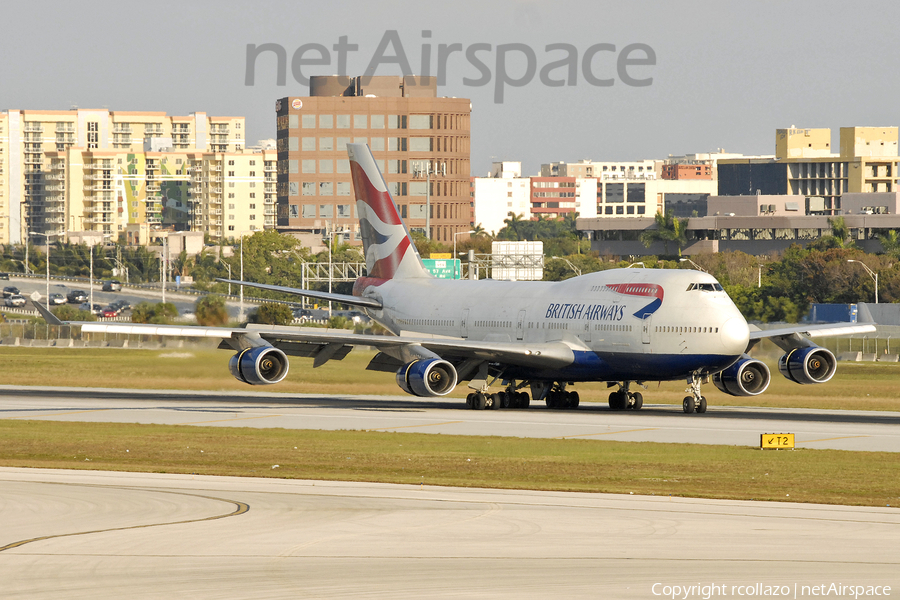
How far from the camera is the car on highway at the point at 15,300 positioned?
18455cm

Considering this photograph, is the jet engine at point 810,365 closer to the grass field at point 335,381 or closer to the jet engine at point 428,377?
the grass field at point 335,381

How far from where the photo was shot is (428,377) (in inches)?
2016

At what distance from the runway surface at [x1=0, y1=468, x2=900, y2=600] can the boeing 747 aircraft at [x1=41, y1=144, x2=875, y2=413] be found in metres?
23.0

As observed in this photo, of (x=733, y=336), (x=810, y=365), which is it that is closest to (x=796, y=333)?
(x=810, y=365)

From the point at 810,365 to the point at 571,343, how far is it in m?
10.1

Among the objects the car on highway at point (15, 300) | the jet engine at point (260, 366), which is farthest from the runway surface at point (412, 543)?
the car on highway at point (15, 300)

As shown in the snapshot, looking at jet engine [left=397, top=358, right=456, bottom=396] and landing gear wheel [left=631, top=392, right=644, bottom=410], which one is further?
landing gear wheel [left=631, top=392, right=644, bottom=410]

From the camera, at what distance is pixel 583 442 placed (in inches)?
1558

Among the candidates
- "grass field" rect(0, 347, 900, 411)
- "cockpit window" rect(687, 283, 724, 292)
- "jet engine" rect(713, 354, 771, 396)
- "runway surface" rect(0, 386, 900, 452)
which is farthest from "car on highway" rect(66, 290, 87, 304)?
"cockpit window" rect(687, 283, 724, 292)

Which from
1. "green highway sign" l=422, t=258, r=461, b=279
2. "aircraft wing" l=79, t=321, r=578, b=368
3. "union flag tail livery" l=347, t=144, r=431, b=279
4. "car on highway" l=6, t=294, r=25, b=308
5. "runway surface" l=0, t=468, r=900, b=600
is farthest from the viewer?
"car on highway" l=6, t=294, r=25, b=308

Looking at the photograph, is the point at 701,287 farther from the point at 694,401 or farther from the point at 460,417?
the point at 460,417

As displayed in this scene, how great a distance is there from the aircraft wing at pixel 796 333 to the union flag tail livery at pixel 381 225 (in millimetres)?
18182

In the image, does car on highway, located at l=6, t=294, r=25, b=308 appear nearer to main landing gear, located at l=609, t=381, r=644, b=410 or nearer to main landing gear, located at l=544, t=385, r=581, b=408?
main landing gear, located at l=544, t=385, r=581, b=408

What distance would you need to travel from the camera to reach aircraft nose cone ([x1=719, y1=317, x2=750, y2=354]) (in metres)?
48.8
